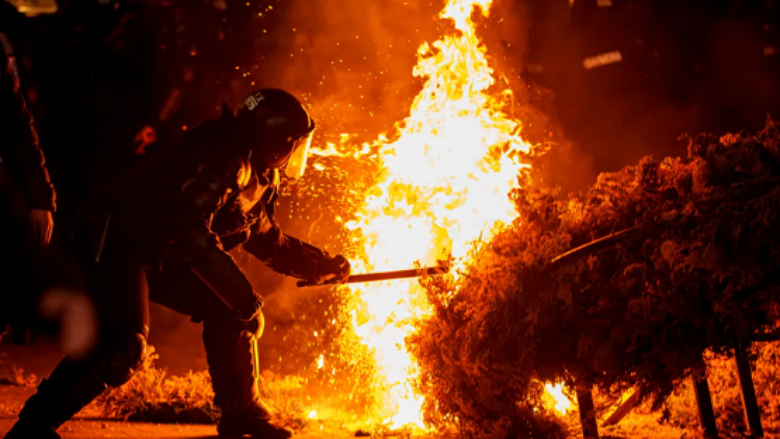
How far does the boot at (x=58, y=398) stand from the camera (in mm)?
3090

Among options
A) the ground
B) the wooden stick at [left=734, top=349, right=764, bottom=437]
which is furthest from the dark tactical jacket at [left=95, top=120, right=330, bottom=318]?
the wooden stick at [left=734, top=349, right=764, bottom=437]

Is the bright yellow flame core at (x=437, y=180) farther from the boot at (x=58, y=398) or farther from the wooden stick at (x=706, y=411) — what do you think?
the boot at (x=58, y=398)

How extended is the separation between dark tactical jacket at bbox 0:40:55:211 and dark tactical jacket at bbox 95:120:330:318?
0.64 metres

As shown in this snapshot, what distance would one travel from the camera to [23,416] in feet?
10.2

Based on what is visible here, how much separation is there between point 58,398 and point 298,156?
2104 mm

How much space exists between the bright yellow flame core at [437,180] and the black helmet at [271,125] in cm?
157

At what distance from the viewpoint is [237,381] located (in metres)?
4.13

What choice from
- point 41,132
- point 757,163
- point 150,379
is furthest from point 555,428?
point 41,132

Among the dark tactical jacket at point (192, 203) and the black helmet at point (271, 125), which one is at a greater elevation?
the black helmet at point (271, 125)

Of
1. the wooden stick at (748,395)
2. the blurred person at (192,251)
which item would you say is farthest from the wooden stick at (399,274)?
the wooden stick at (748,395)

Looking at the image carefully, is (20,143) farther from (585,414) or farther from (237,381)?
(585,414)

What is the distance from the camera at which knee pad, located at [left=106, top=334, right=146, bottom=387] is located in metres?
3.24

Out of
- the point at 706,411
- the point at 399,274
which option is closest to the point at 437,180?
the point at 399,274

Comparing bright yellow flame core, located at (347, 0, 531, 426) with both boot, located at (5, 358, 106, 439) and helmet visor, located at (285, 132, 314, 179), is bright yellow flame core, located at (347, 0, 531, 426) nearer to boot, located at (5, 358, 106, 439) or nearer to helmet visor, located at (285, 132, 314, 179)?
helmet visor, located at (285, 132, 314, 179)
